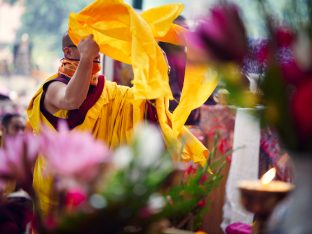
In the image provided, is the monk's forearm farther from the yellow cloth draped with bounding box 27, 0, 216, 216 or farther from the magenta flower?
the magenta flower

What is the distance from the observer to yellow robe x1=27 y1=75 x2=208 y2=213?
2826 millimetres

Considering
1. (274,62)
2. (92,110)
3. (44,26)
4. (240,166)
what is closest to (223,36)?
(274,62)

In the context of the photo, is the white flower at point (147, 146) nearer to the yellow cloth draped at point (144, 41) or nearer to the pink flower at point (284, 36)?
the pink flower at point (284, 36)

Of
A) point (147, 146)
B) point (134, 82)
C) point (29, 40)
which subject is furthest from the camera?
point (29, 40)

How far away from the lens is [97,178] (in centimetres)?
120

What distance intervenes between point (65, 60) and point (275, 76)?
1800mm

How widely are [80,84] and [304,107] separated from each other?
1.55 meters

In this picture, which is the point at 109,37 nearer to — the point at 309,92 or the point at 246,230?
the point at 246,230

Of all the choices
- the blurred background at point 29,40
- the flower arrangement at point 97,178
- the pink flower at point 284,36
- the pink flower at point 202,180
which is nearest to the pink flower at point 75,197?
the flower arrangement at point 97,178

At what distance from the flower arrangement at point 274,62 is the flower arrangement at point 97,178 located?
162 millimetres

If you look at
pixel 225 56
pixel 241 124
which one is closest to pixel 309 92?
pixel 225 56

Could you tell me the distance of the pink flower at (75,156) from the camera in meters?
1.16

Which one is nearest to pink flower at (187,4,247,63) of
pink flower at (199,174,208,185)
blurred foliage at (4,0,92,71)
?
pink flower at (199,174,208,185)

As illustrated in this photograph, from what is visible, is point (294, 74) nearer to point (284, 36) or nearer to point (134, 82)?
point (284, 36)
